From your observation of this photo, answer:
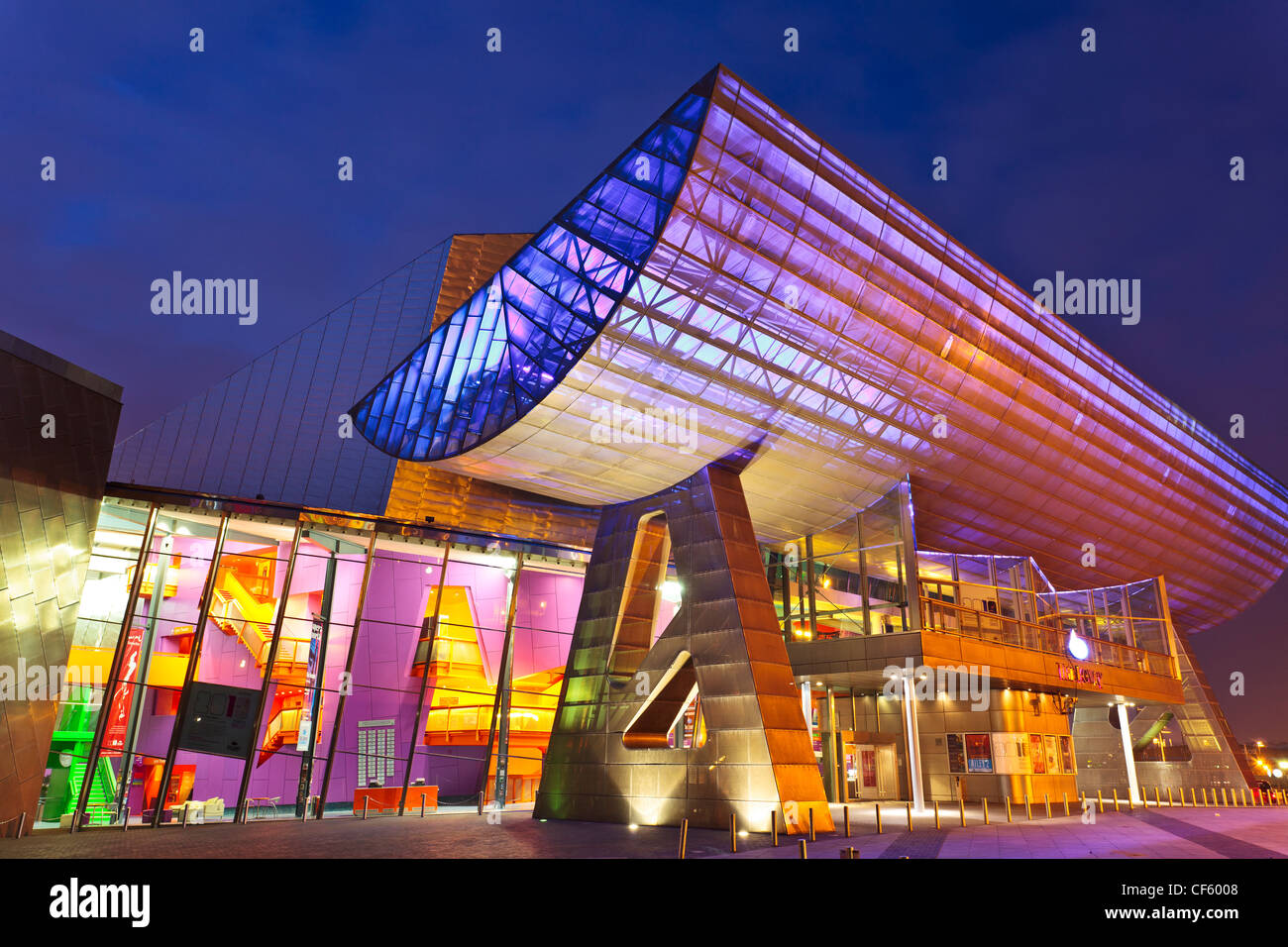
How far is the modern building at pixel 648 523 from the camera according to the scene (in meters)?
20.9

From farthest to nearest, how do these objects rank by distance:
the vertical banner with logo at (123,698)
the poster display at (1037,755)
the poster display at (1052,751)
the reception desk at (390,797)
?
1. the poster display at (1052,751)
2. the poster display at (1037,755)
3. the reception desk at (390,797)
4. the vertical banner with logo at (123,698)

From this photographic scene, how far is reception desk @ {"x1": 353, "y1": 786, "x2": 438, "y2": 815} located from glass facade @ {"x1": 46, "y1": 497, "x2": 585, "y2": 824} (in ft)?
0.20

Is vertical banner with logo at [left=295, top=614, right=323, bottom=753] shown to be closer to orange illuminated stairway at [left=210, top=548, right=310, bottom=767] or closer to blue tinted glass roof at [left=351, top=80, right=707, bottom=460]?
orange illuminated stairway at [left=210, top=548, right=310, bottom=767]

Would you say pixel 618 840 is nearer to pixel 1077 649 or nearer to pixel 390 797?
pixel 390 797

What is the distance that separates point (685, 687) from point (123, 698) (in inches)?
609

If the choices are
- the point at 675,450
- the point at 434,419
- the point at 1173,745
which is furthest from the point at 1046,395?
the point at 1173,745

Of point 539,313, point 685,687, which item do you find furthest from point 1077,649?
point 539,313

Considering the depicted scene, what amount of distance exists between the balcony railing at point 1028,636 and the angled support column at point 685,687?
7679 mm

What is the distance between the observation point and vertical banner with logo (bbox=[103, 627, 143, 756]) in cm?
2241

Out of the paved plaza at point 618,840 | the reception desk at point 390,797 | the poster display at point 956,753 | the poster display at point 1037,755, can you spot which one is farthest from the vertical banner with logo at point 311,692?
the poster display at point 1037,755

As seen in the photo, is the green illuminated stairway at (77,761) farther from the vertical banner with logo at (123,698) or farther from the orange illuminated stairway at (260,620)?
the orange illuminated stairway at (260,620)

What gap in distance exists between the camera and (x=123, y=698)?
75.9 ft

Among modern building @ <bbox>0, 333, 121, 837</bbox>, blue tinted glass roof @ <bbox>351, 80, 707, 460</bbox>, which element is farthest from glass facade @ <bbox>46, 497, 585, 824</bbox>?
blue tinted glass roof @ <bbox>351, 80, 707, 460</bbox>

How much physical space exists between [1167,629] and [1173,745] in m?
13.9
